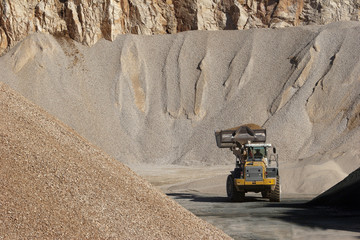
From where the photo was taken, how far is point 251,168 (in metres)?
20.4

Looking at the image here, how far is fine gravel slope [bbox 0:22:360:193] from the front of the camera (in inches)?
1689

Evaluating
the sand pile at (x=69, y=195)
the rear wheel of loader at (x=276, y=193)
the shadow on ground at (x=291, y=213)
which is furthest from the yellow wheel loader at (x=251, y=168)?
the sand pile at (x=69, y=195)

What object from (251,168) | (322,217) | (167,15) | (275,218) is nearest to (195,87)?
(167,15)

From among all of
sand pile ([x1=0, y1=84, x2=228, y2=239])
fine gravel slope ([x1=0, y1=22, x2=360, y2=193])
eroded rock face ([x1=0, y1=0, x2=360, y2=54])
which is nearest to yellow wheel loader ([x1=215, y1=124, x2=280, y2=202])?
sand pile ([x1=0, y1=84, x2=228, y2=239])

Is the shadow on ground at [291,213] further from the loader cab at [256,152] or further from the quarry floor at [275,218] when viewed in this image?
the loader cab at [256,152]

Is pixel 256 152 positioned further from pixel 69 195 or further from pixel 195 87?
pixel 195 87

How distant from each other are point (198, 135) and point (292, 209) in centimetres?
2695

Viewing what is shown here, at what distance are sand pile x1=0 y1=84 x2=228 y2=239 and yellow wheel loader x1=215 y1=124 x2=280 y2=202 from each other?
903cm

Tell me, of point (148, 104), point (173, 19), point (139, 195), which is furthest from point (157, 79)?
point (139, 195)

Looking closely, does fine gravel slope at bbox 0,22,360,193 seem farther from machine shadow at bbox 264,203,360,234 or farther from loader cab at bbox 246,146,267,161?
machine shadow at bbox 264,203,360,234

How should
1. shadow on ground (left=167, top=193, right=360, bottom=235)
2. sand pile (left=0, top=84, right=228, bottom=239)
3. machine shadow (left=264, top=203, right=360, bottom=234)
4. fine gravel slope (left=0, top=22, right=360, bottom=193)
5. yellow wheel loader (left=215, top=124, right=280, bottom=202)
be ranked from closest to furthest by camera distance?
sand pile (left=0, top=84, right=228, bottom=239), machine shadow (left=264, top=203, right=360, bottom=234), shadow on ground (left=167, top=193, right=360, bottom=235), yellow wheel loader (left=215, top=124, right=280, bottom=202), fine gravel slope (left=0, top=22, right=360, bottom=193)

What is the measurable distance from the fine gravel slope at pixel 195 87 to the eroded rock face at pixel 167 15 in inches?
56.1

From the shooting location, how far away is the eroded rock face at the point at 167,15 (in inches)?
2062

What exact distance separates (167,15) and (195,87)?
1078cm
